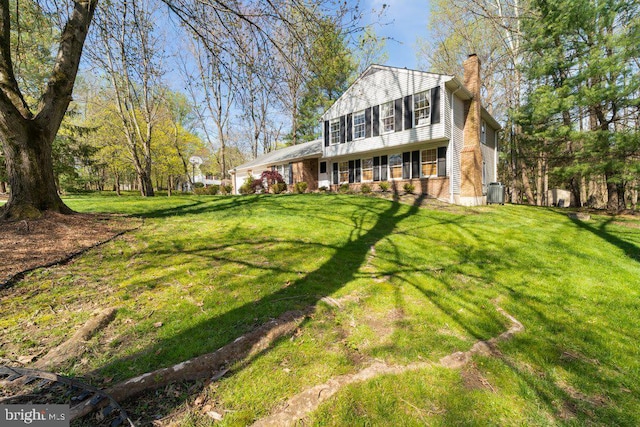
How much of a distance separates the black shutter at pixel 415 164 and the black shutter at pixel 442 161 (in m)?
1.10

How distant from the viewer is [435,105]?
40.2ft

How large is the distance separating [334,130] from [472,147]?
8.12 meters

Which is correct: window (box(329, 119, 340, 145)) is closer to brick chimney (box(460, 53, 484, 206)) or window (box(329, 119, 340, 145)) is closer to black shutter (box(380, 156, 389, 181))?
black shutter (box(380, 156, 389, 181))

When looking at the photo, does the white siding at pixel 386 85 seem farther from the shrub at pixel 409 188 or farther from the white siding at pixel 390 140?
the shrub at pixel 409 188

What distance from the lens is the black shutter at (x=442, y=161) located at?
41.9 feet

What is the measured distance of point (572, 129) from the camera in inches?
495

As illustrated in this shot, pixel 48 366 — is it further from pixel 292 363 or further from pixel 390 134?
pixel 390 134

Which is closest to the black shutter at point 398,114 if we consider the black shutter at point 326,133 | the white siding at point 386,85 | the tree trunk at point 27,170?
the white siding at point 386,85

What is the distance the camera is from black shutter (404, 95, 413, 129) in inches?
519

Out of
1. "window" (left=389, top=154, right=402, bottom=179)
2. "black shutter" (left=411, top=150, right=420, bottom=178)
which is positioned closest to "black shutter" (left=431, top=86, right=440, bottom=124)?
"black shutter" (left=411, top=150, right=420, bottom=178)

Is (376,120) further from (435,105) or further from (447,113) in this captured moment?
(447,113)

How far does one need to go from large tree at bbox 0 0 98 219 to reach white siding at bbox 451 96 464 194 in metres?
13.3

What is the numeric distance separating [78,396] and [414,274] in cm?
431

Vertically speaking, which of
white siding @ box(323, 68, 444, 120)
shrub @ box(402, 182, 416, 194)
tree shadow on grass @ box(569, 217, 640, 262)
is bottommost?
tree shadow on grass @ box(569, 217, 640, 262)
